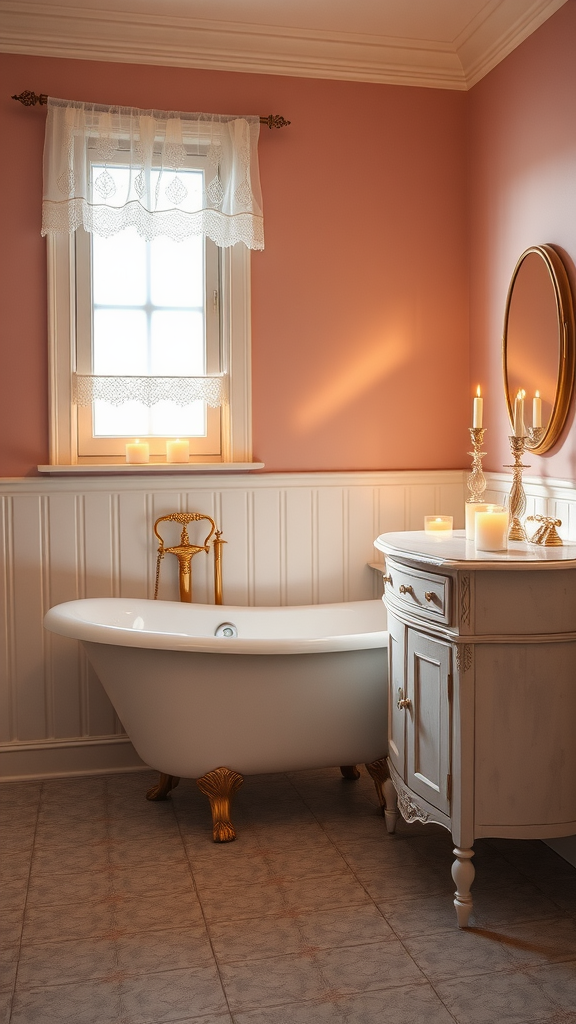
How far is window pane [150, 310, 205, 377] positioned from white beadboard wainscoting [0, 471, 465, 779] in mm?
420

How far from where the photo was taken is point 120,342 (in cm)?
338

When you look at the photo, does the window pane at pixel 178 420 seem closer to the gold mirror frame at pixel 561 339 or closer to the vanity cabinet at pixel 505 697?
the gold mirror frame at pixel 561 339

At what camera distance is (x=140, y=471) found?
11.0 feet

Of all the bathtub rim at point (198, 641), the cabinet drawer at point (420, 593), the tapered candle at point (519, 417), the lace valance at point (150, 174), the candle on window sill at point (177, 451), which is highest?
the lace valance at point (150, 174)

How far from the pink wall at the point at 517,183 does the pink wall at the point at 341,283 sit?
140 mm

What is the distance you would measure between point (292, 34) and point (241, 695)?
7.84 ft

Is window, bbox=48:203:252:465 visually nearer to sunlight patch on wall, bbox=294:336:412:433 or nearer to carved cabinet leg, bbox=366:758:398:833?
sunlight patch on wall, bbox=294:336:412:433

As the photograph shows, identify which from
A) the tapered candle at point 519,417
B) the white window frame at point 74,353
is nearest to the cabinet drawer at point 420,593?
the tapered candle at point 519,417

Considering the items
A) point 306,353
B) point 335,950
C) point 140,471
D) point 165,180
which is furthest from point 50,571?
point 335,950

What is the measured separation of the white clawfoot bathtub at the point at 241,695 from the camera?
8.84 ft

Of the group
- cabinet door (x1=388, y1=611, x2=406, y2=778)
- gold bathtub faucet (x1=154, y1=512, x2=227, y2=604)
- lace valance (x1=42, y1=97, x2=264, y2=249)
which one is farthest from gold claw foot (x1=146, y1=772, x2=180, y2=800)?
lace valance (x1=42, y1=97, x2=264, y2=249)

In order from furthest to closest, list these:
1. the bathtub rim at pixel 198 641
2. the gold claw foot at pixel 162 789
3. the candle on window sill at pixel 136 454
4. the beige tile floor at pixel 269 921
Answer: the candle on window sill at pixel 136 454 → the gold claw foot at pixel 162 789 → the bathtub rim at pixel 198 641 → the beige tile floor at pixel 269 921

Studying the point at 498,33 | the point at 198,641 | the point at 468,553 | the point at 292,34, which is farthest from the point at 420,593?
the point at 292,34

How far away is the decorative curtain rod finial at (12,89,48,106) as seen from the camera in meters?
3.12
